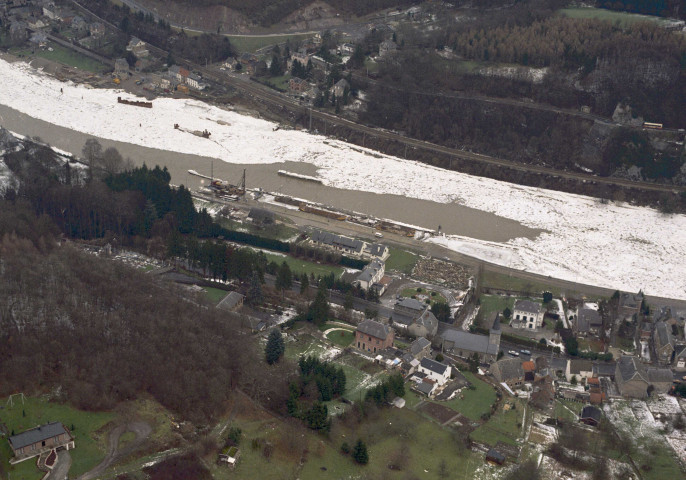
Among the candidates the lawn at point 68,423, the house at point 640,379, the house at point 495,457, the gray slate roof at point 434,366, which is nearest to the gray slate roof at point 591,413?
the house at point 640,379

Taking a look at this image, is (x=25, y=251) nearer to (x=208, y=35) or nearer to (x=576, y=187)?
(x=576, y=187)

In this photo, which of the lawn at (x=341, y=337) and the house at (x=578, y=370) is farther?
the lawn at (x=341, y=337)

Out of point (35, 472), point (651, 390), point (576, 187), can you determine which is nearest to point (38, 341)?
point (35, 472)

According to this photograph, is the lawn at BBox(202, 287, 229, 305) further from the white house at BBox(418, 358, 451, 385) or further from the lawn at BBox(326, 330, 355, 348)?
the white house at BBox(418, 358, 451, 385)

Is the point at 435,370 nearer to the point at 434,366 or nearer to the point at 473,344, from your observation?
the point at 434,366

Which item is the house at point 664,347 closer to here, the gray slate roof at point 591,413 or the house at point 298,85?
the gray slate roof at point 591,413

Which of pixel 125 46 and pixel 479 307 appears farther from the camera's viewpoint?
pixel 125 46

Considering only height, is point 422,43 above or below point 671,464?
above
